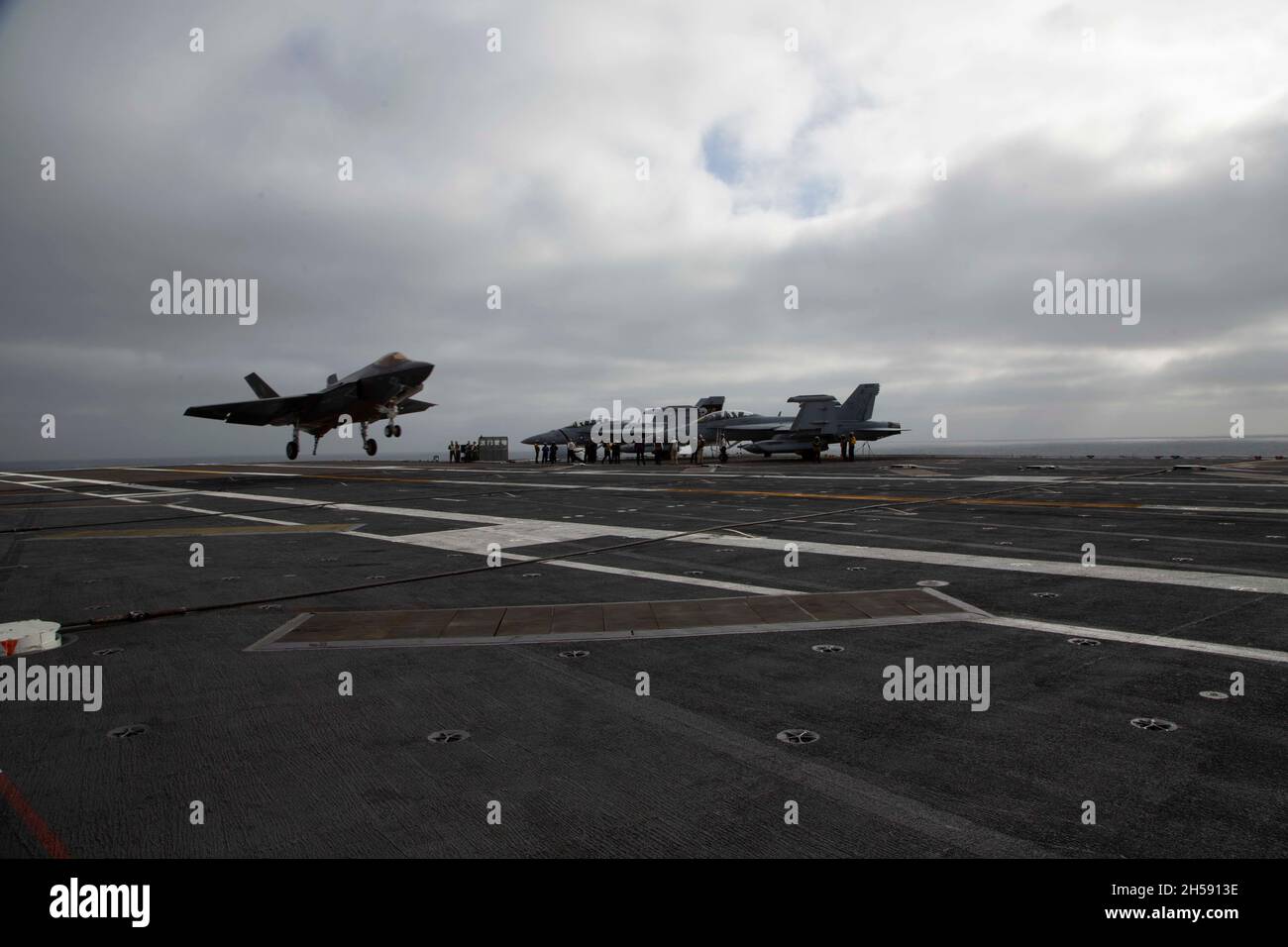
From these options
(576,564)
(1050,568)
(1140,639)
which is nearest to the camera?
(1140,639)

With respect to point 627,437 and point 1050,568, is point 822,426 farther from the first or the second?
point 1050,568

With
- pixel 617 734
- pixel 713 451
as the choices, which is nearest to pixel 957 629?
pixel 617 734

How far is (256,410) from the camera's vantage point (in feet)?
138

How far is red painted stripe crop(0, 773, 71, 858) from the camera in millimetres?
3402

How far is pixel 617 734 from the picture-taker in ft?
15.7

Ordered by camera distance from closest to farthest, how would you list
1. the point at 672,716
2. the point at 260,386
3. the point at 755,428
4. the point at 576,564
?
the point at 672,716, the point at 576,564, the point at 260,386, the point at 755,428

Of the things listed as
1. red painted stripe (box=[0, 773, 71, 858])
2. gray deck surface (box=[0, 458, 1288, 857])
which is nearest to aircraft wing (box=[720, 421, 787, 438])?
gray deck surface (box=[0, 458, 1288, 857])

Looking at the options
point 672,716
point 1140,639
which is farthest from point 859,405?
point 672,716

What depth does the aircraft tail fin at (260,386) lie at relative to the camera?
166 feet

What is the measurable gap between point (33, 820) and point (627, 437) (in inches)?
2338

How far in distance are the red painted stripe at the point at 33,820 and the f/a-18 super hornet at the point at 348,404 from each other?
35463 mm

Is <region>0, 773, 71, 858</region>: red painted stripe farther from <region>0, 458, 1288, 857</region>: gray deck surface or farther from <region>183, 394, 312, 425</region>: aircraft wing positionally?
<region>183, 394, 312, 425</region>: aircraft wing

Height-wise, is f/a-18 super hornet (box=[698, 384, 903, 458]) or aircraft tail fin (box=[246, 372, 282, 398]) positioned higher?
aircraft tail fin (box=[246, 372, 282, 398])
